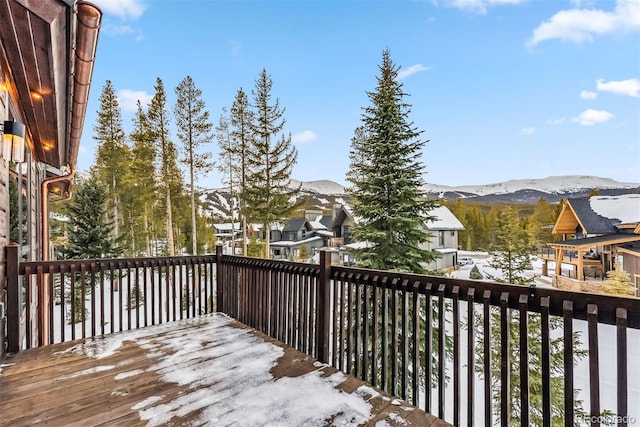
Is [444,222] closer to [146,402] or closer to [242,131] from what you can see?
[242,131]

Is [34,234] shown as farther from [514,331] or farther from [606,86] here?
[606,86]

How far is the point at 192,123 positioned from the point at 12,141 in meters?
12.8

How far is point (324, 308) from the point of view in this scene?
299 centimetres

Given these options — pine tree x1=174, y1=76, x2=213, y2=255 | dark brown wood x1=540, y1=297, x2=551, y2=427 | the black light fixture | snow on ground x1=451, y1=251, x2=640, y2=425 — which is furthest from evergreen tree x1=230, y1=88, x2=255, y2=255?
dark brown wood x1=540, y1=297, x2=551, y2=427

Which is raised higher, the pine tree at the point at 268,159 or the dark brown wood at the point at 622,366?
the pine tree at the point at 268,159

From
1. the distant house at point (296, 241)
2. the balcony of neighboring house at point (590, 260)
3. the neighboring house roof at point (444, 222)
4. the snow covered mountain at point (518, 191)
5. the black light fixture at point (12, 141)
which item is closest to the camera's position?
the black light fixture at point (12, 141)

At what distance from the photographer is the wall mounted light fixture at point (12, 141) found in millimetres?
2385

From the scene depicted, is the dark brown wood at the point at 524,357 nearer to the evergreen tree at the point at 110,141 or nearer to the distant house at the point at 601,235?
the distant house at the point at 601,235

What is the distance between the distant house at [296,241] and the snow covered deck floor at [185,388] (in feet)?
78.4

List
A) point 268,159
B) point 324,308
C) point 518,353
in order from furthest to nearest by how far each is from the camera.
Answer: point 268,159 → point 518,353 → point 324,308

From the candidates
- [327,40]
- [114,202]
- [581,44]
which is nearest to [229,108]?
[327,40]

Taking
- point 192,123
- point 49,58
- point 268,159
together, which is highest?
point 192,123

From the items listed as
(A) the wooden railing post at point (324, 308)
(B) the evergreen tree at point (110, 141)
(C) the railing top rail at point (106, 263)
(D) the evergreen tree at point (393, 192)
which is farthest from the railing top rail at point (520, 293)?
(B) the evergreen tree at point (110, 141)

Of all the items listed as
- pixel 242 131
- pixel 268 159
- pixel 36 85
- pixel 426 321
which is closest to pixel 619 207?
pixel 268 159
